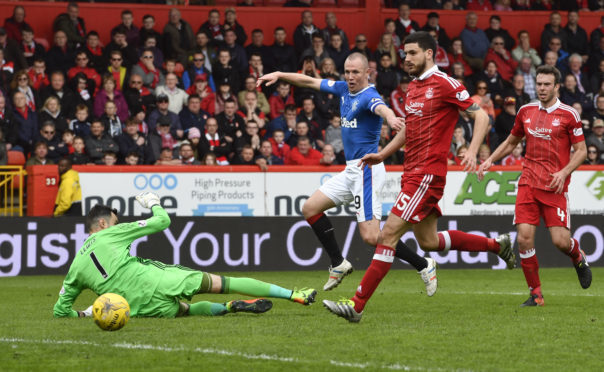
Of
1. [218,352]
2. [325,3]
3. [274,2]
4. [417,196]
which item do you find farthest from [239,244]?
[218,352]

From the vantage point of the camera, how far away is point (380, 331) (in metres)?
7.71

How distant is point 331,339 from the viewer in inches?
285

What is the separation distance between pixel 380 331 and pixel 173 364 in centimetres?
203

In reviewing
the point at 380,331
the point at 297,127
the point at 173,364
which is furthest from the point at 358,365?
the point at 297,127

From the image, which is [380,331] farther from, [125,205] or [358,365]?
[125,205]

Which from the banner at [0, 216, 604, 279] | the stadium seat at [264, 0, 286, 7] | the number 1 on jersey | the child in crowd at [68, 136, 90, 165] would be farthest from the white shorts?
the stadium seat at [264, 0, 286, 7]

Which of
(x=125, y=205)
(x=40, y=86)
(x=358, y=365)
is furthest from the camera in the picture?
(x=40, y=86)

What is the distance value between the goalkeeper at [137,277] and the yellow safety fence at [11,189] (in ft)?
26.7

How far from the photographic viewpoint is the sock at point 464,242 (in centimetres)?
978

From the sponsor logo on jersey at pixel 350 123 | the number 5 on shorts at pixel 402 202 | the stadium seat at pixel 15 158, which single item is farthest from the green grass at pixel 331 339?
the stadium seat at pixel 15 158

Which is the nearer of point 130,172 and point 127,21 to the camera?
point 130,172

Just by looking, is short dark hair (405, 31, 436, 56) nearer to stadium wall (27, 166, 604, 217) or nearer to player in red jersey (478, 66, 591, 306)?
player in red jersey (478, 66, 591, 306)

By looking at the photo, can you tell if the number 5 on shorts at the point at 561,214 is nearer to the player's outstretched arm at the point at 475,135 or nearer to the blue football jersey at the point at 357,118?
the blue football jersey at the point at 357,118

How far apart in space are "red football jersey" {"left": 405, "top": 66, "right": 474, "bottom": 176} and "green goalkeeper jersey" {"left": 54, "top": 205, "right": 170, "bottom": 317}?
2.19 meters
